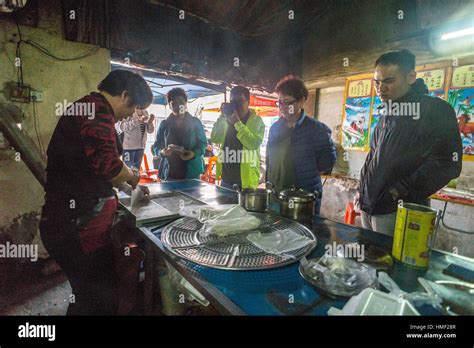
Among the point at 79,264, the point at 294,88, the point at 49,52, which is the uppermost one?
the point at 49,52

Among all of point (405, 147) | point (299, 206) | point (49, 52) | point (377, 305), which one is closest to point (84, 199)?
point (299, 206)

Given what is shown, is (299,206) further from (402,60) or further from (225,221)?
(402,60)

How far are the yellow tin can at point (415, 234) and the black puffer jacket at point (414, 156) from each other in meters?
0.67

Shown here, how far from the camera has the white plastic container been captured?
Result: 688 millimetres

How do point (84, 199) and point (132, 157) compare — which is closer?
point (84, 199)

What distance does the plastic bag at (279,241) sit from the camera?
1179 mm

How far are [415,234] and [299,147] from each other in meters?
1.47

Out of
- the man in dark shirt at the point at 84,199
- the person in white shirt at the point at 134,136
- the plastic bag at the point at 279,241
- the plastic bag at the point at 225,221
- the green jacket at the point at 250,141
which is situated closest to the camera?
the plastic bag at the point at 279,241

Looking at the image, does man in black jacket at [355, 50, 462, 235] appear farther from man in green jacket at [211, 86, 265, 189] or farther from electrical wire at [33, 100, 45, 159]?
electrical wire at [33, 100, 45, 159]

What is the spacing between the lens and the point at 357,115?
429 cm

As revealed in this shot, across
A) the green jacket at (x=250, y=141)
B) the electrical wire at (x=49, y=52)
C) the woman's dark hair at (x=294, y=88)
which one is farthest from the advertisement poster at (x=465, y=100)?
the electrical wire at (x=49, y=52)

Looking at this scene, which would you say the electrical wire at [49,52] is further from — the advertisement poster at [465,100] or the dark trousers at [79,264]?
the advertisement poster at [465,100]

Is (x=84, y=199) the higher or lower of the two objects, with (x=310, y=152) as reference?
lower

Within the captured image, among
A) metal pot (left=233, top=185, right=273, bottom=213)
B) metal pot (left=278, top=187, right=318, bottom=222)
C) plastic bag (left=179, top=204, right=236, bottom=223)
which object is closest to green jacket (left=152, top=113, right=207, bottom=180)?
plastic bag (left=179, top=204, right=236, bottom=223)
